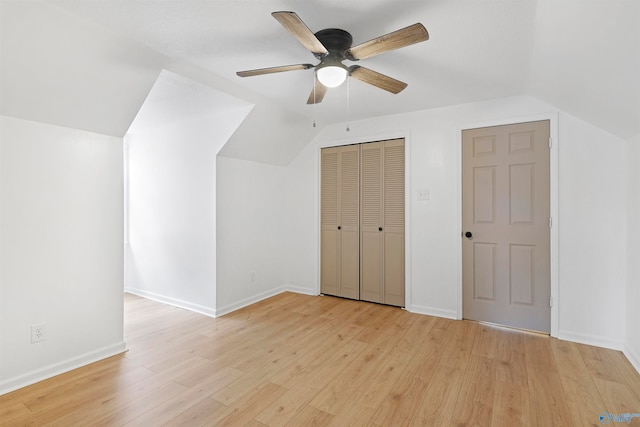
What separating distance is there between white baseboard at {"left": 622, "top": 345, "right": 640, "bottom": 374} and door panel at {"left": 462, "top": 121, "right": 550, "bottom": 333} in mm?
524

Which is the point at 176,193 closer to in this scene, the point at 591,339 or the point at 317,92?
the point at 317,92

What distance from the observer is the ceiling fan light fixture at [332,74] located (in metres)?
1.84

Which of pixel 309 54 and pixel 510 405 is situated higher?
pixel 309 54

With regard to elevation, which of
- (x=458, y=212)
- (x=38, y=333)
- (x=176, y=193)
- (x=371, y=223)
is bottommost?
(x=38, y=333)

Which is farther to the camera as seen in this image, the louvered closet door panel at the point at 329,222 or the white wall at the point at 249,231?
the louvered closet door panel at the point at 329,222

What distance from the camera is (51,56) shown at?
184cm

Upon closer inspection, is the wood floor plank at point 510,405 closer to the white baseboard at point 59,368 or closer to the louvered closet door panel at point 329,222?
the louvered closet door panel at point 329,222

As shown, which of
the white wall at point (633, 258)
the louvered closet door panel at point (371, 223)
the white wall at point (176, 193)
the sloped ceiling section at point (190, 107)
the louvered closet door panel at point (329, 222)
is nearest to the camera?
the white wall at point (633, 258)

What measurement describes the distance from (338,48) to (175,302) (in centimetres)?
343

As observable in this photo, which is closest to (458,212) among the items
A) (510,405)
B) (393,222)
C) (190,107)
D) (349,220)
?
(393,222)

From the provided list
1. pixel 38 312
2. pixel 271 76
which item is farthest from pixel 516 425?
pixel 38 312

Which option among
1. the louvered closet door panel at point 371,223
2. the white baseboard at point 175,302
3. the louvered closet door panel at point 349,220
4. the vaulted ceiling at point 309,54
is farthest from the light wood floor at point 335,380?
the vaulted ceiling at point 309,54

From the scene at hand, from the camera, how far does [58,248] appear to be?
7.33 feet

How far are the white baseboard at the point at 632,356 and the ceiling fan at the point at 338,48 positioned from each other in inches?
107
